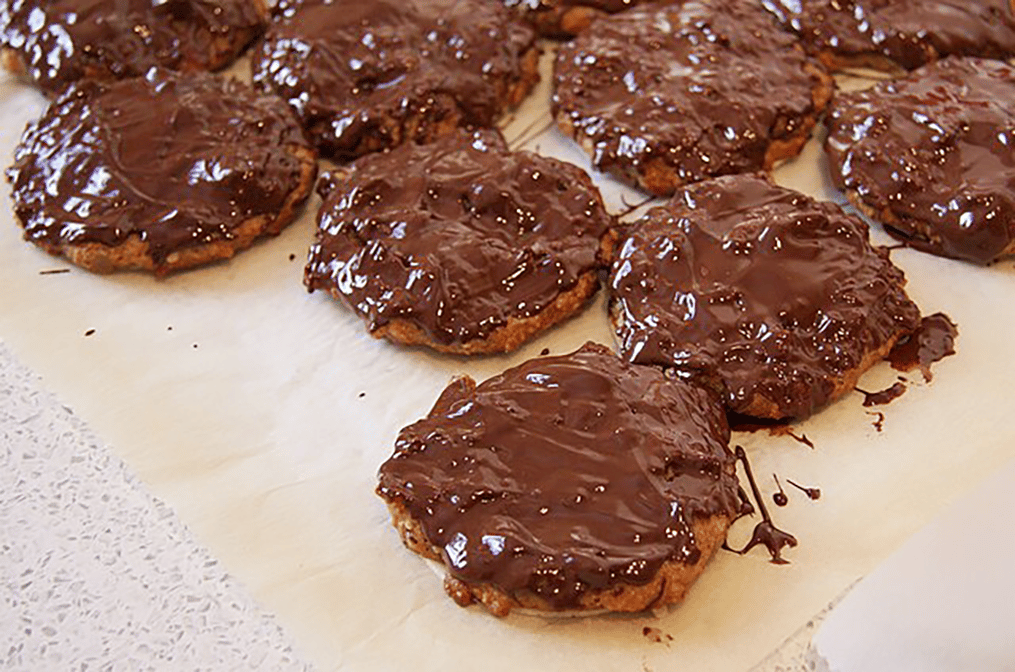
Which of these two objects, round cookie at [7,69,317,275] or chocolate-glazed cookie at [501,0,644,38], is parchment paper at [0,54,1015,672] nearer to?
round cookie at [7,69,317,275]

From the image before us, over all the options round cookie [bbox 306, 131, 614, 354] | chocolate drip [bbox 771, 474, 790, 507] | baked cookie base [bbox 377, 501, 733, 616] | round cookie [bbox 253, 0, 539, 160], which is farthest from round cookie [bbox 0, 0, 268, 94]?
chocolate drip [bbox 771, 474, 790, 507]


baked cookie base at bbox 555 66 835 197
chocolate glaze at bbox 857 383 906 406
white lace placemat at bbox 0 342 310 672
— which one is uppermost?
baked cookie base at bbox 555 66 835 197

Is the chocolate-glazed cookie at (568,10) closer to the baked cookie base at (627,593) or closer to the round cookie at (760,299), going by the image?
the round cookie at (760,299)

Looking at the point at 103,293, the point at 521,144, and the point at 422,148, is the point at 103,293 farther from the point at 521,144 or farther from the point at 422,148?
the point at 521,144

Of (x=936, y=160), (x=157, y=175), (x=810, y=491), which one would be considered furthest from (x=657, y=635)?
(x=157, y=175)

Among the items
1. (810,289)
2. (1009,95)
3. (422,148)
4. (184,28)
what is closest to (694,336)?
(810,289)

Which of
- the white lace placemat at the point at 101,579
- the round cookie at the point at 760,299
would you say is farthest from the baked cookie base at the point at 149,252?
the round cookie at the point at 760,299

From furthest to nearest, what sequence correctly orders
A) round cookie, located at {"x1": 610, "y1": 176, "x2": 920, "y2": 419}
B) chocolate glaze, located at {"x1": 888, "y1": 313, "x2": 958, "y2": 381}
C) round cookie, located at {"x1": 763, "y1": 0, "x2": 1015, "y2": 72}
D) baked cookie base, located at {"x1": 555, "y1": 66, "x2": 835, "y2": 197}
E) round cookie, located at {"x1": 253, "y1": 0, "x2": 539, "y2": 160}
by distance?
round cookie, located at {"x1": 763, "y1": 0, "x2": 1015, "y2": 72} → round cookie, located at {"x1": 253, "y1": 0, "x2": 539, "y2": 160} → baked cookie base, located at {"x1": 555, "y1": 66, "x2": 835, "y2": 197} → chocolate glaze, located at {"x1": 888, "y1": 313, "x2": 958, "y2": 381} → round cookie, located at {"x1": 610, "y1": 176, "x2": 920, "y2": 419}
